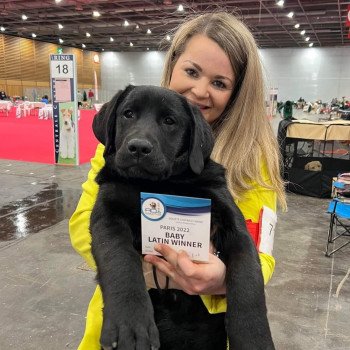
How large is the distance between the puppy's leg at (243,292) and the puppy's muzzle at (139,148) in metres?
0.37

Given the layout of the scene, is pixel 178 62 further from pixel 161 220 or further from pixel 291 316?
pixel 291 316

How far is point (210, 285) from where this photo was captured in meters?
1.31

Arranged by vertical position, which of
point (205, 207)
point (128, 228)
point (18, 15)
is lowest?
point (128, 228)

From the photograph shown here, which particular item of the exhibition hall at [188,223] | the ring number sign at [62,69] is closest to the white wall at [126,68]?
the ring number sign at [62,69]

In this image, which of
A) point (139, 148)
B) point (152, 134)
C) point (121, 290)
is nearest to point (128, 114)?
point (152, 134)

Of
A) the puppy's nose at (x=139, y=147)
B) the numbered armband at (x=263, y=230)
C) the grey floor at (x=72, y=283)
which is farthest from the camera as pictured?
the grey floor at (x=72, y=283)

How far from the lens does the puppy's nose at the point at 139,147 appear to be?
1418 millimetres

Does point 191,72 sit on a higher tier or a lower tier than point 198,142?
higher

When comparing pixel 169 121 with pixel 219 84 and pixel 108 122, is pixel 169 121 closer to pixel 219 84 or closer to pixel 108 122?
pixel 108 122

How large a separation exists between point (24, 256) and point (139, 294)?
12.9 feet

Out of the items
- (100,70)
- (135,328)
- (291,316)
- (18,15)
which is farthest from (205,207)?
(100,70)

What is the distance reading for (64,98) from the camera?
9695 millimetres

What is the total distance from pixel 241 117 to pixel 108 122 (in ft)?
2.16

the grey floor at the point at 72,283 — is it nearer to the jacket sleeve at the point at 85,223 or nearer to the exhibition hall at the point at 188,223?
the exhibition hall at the point at 188,223
